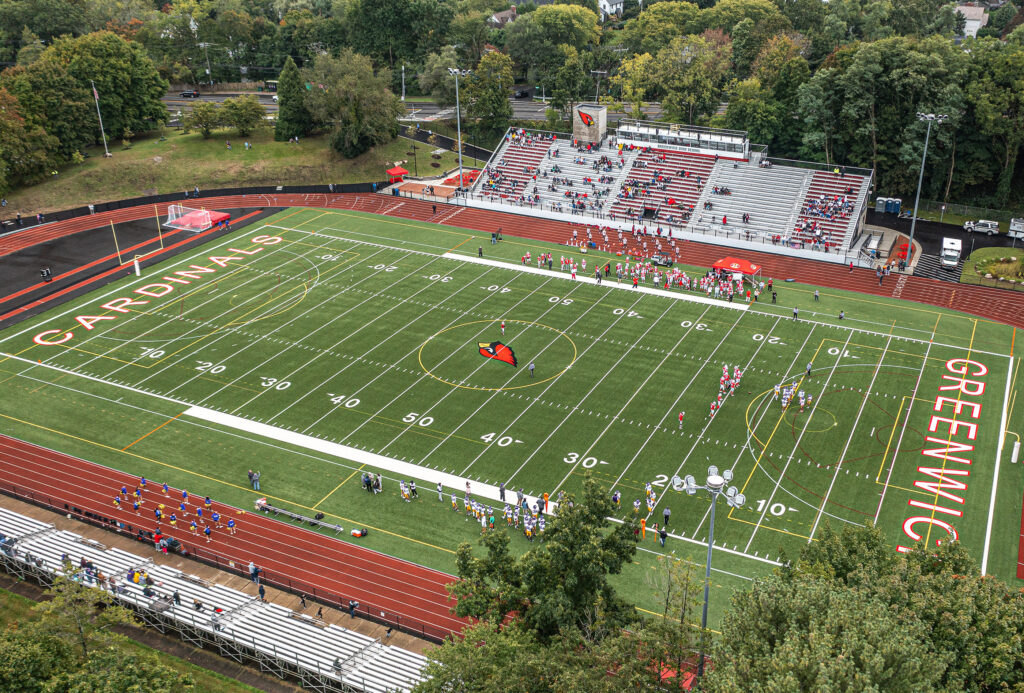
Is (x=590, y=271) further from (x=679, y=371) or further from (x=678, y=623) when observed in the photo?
(x=678, y=623)

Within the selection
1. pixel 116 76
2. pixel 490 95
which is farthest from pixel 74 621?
pixel 116 76

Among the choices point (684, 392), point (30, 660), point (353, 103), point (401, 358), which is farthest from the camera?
point (353, 103)

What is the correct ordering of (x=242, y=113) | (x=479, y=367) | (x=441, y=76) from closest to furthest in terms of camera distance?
1. (x=479, y=367)
2. (x=242, y=113)
3. (x=441, y=76)

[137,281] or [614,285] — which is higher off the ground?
[137,281]

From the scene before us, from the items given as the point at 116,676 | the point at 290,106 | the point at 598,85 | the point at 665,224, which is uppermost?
the point at 598,85

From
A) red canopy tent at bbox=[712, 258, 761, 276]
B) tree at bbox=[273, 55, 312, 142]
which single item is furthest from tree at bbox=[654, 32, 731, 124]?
tree at bbox=[273, 55, 312, 142]

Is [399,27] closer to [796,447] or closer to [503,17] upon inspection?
[503,17]

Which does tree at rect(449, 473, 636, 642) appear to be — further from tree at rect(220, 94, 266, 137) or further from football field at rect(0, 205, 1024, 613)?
tree at rect(220, 94, 266, 137)
